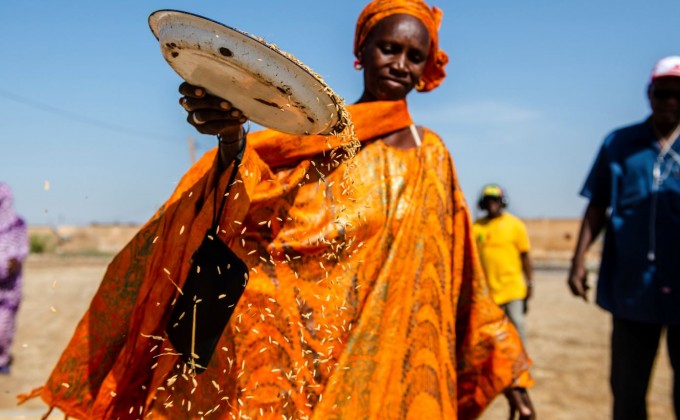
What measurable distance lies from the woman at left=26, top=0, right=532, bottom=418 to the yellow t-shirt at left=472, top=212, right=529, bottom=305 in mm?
4612

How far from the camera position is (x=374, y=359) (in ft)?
9.34

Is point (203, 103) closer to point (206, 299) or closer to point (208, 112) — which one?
point (208, 112)

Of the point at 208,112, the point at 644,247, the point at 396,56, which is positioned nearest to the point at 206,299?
the point at 208,112

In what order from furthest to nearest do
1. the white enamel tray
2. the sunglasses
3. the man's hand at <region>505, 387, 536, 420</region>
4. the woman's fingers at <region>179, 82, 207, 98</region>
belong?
the sunglasses, the man's hand at <region>505, 387, 536, 420</region>, the woman's fingers at <region>179, 82, 207, 98</region>, the white enamel tray

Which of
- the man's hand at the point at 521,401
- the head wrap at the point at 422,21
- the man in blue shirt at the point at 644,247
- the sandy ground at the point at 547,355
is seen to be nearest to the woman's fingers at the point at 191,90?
the sandy ground at the point at 547,355

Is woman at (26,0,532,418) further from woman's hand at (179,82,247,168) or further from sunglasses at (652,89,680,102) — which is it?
sunglasses at (652,89,680,102)

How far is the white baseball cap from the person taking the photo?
4.29 metres

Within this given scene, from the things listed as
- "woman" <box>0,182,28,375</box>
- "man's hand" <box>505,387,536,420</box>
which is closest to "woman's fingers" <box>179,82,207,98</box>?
"man's hand" <box>505,387,536,420</box>

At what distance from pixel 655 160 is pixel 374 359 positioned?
2.51 meters

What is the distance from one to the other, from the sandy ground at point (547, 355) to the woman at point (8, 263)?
0.50 metres

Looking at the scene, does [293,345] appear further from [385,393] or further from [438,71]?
[438,71]

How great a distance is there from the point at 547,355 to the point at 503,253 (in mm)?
2769

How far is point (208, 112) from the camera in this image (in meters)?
2.32

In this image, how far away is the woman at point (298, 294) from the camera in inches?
105
